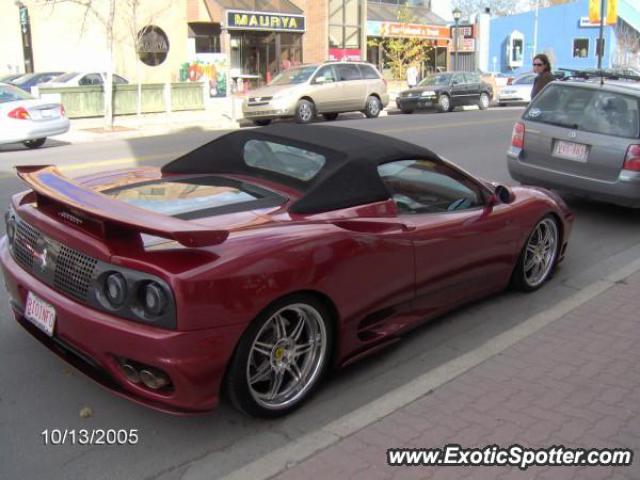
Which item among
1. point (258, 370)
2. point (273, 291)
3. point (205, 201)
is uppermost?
point (205, 201)

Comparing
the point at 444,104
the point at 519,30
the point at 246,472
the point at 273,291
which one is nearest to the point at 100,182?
the point at 273,291

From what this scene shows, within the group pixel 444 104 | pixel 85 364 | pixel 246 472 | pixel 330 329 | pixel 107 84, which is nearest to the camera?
pixel 246 472

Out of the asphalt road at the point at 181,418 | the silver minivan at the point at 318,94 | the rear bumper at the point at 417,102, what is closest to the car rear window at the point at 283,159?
the asphalt road at the point at 181,418

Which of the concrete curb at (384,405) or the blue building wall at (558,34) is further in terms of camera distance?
the blue building wall at (558,34)

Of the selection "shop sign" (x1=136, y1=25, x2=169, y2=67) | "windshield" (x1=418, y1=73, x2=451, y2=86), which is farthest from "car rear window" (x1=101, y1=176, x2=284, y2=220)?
"shop sign" (x1=136, y1=25, x2=169, y2=67)

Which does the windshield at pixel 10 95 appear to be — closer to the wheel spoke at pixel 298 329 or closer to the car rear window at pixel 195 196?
the car rear window at pixel 195 196

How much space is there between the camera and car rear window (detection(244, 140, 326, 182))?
4066 millimetres

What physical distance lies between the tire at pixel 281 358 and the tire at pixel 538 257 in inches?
86.0

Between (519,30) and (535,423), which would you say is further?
(519,30)

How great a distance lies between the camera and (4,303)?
15.8 feet

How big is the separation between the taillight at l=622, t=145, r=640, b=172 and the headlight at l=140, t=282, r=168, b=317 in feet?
19.1

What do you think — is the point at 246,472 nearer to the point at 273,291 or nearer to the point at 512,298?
the point at 273,291

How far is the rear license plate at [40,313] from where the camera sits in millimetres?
3301

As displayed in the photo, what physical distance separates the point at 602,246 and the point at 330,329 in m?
4.30
